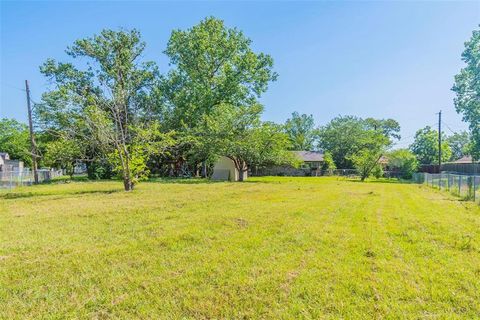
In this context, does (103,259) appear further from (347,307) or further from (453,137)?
(453,137)

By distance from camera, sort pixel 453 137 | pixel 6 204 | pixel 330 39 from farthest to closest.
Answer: pixel 453 137 → pixel 330 39 → pixel 6 204

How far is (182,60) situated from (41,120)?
13.2 meters

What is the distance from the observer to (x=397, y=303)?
9.99ft

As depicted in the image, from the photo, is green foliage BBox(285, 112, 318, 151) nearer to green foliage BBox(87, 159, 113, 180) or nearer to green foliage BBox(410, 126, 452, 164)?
green foliage BBox(410, 126, 452, 164)

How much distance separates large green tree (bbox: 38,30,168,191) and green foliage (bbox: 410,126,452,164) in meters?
41.6

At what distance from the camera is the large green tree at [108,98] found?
15.1 metres

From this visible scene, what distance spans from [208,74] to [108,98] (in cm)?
1382

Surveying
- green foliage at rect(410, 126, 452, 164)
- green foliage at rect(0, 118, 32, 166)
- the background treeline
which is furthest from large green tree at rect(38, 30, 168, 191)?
green foliage at rect(410, 126, 452, 164)

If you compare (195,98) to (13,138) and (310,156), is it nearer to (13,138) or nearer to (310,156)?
(310,156)

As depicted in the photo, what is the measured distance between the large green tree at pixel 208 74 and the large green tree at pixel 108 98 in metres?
2.47

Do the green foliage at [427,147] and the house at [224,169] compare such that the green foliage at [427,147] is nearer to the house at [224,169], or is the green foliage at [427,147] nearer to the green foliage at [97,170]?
the house at [224,169]

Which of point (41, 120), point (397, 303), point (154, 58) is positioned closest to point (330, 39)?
point (397, 303)

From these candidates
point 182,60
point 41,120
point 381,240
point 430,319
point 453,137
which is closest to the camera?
point 430,319

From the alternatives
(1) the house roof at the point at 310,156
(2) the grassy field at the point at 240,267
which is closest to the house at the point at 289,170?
(1) the house roof at the point at 310,156
